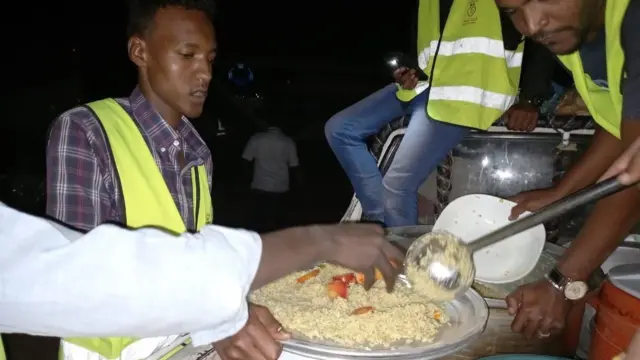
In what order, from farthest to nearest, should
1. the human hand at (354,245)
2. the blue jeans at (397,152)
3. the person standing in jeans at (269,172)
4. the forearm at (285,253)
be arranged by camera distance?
1. the person standing in jeans at (269,172)
2. the blue jeans at (397,152)
3. the human hand at (354,245)
4. the forearm at (285,253)

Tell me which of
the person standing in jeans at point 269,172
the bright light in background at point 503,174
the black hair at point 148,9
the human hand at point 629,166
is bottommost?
the person standing in jeans at point 269,172

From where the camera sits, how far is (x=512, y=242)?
1.52m

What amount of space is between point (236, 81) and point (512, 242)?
9382mm

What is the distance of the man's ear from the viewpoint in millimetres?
1574

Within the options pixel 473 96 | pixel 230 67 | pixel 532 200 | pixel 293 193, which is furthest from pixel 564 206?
pixel 230 67

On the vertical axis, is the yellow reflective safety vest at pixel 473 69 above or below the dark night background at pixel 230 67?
above

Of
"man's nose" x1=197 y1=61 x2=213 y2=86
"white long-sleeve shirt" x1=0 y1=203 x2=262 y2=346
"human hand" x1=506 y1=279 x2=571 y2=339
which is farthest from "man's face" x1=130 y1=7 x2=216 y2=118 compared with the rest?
"human hand" x1=506 y1=279 x2=571 y2=339

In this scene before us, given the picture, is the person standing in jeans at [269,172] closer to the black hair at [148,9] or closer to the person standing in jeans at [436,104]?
the person standing in jeans at [436,104]

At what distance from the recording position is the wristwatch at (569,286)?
132cm

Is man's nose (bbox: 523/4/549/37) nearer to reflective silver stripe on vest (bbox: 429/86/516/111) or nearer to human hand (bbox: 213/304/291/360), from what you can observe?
reflective silver stripe on vest (bbox: 429/86/516/111)

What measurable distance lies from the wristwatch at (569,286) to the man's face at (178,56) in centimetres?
107

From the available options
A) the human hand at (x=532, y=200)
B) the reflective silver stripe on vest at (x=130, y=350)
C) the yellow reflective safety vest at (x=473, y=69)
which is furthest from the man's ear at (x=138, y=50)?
the human hand at (x=532, y=200)

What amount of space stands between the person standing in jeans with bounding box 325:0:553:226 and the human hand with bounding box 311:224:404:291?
107 cm

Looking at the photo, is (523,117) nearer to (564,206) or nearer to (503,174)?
(503,174)
